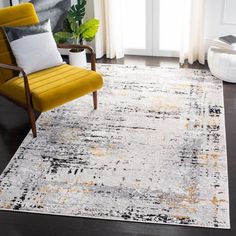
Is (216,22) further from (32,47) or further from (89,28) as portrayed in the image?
(32,47)

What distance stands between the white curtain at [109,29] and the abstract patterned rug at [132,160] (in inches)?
30.6

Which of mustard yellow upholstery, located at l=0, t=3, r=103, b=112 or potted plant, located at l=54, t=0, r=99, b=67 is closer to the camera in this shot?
mustard yellow upholstery, located at l=0, t=3, r=103, b=112

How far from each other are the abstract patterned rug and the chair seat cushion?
316 millimetres

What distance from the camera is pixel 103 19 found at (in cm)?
507

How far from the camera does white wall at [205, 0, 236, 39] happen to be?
189 inches

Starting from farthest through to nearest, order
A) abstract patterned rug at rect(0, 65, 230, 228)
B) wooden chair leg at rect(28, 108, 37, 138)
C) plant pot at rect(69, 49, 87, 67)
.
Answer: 1. plant pot at rect(69, 49, 87, 67)
2. wooden chair leg at rect(28, 108, 37, 138)
3. abstract patterned rug at rect(0, 65, 230, 228)

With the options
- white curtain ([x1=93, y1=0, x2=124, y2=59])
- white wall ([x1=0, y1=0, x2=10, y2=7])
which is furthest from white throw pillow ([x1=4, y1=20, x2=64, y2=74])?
white curtain ([x1=93, y1=0, x2=124, y2=59])

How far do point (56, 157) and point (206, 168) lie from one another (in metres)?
1.12

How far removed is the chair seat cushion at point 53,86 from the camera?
352cm

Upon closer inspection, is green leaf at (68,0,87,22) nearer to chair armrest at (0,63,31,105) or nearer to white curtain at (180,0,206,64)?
→ white curtain at (180,0,206,64)

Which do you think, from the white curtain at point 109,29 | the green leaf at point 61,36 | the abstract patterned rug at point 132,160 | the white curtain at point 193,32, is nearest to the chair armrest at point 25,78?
the abstract patterned rug at point 132,160

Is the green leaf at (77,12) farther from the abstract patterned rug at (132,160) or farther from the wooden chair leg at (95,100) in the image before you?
the wooden chair leg at (95,100)

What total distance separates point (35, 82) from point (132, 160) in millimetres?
1049

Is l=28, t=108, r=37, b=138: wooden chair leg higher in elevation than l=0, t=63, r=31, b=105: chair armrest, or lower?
lower
